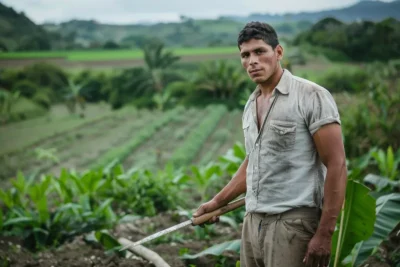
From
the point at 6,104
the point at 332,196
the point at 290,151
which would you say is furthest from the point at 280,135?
the point at 6,104

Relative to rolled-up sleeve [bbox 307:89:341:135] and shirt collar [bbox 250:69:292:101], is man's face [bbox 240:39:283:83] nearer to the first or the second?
shirt collar [bbox 250:69:292:101]

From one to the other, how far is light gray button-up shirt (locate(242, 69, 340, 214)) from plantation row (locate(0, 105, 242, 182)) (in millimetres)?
5713

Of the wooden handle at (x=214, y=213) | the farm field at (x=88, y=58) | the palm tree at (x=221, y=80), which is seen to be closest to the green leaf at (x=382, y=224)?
the wooden handle at (x=214, y=213)

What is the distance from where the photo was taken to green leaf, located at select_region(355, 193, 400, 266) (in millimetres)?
2617

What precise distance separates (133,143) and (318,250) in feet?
31.1

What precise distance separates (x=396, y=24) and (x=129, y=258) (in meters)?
15.0

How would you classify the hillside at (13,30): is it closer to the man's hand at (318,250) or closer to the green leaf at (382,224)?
the green leaf at (382,224)

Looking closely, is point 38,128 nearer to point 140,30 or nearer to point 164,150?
point 164,150

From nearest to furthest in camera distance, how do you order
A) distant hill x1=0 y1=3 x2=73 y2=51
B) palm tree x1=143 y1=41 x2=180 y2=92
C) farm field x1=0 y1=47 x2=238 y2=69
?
distant hill x1=0 y1=3 x2=73 y2=51 < palm tree x1=143 y1=41 x2=180 y2=92 < farm field x1=0 y1=47 x2=238 y2=69

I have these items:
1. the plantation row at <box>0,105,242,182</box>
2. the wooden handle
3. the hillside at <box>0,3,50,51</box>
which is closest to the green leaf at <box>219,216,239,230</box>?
the wooden handle

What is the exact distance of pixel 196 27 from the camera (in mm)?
42312

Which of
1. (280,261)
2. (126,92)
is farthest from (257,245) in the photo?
(126,92)

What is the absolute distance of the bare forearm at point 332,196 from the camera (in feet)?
5.99

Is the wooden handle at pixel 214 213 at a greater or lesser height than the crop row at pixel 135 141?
greater
